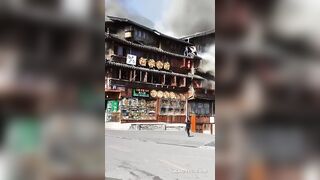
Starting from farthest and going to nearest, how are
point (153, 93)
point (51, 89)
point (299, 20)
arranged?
point (153, 93) < point (299, 20) < point (51, 89)

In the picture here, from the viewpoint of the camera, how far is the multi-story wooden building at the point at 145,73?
155cm

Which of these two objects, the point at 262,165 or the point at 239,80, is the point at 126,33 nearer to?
the point at 239,80

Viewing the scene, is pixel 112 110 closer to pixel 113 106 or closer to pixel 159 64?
pixel 113 106

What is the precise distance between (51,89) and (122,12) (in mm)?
412

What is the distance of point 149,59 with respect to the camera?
1625 millimetres

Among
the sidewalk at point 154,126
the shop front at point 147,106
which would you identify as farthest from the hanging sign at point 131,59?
the sidewalk at point 154,126

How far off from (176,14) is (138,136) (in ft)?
1.65

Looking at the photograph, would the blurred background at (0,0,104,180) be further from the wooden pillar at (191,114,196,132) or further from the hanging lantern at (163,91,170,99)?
the wooden pillar at (191,114,196,132)

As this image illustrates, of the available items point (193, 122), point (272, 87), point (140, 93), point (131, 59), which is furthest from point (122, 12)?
point (272, 87)

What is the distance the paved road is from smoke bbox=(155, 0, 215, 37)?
415 mm

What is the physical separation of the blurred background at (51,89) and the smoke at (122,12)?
47 millimetres

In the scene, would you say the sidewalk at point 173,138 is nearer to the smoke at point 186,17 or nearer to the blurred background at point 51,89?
the blurred background at point 51,89

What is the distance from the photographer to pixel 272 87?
5.10 ft

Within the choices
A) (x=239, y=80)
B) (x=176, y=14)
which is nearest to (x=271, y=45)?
(x=239, y=80)
